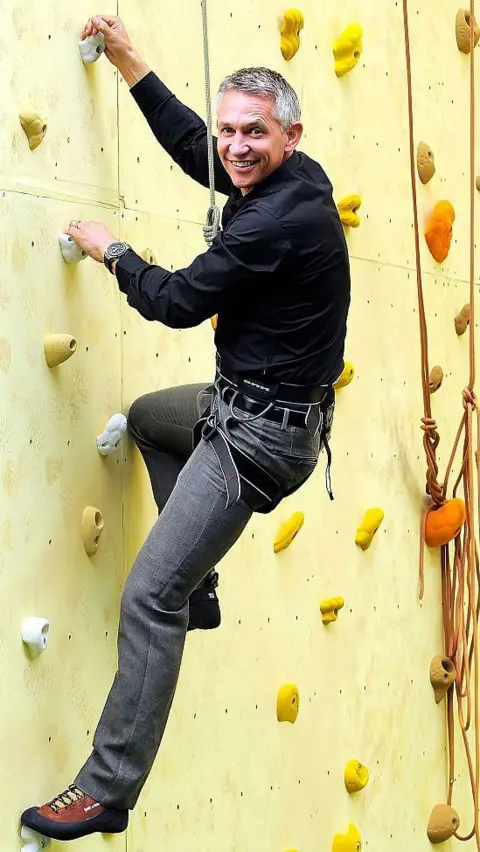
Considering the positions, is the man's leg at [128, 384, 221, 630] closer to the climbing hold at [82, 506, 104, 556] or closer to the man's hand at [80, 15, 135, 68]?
the climbing hold at [82, 506, 104, 556]

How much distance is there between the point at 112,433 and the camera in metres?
2.88

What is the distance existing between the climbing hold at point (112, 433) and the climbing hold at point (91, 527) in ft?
0.47

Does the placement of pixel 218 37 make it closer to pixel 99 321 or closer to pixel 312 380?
pixel 99 321

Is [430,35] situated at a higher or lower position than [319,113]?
higher

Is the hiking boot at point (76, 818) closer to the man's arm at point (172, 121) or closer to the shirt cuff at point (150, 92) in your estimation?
the man's arm at point (172, 121)

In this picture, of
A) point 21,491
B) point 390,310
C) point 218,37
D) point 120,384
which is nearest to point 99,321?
point 120,384

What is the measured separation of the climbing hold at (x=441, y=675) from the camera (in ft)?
14.3

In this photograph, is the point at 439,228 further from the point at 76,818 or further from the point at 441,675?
the point at 76,818

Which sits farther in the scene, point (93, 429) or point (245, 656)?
point (245, 656)

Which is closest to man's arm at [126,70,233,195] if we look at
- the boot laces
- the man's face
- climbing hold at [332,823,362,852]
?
the man's face

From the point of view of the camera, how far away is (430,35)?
4332 millimetres

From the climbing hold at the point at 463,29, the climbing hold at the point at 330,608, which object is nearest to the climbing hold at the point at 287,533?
the climbing hold at the point at 330,608

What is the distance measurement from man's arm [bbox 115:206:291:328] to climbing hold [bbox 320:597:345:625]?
5.13 feet

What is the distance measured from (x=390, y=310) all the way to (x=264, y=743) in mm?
1444
